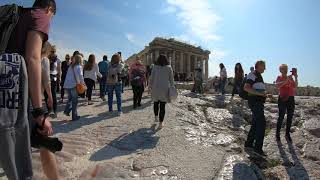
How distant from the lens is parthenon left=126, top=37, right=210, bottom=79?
73.9m

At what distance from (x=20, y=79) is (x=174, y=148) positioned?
5326 mm

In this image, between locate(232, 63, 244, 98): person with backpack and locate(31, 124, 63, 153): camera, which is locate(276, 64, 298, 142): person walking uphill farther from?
locate(31, 124, 63, 153): camera

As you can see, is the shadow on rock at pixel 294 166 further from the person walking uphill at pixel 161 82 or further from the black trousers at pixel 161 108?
the person walking uphill at pixel 161 82

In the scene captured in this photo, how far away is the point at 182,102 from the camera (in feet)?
47.7

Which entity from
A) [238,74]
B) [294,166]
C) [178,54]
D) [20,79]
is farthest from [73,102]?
[178,54]

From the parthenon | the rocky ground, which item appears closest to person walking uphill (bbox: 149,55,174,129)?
the rocky ground

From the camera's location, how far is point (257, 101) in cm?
919

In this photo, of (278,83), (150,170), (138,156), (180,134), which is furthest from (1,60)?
(278,83)

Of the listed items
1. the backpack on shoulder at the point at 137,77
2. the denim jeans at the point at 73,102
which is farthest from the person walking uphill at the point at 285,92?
the denim jeans at the point at 73,102

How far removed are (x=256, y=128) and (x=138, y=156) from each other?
3.01 m

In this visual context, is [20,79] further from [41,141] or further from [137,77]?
[137,77]

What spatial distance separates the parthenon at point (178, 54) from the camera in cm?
7388

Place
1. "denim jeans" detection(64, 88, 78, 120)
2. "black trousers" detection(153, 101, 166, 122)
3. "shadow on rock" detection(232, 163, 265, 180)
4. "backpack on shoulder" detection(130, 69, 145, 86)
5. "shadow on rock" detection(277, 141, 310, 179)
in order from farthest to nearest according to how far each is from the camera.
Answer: "backpack on shoulder" detection(130, 69, 145, 86)
"denim jeans" detection(64, 88, 78, 120)
"black trousers" detection(153, 101, 166, 122)
"shadow on rock" detection(277, 141, 310, 179)
"shadow on rock" detection(232, 163, 265, 180)

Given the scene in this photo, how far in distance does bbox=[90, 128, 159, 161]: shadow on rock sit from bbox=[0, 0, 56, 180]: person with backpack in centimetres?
407
